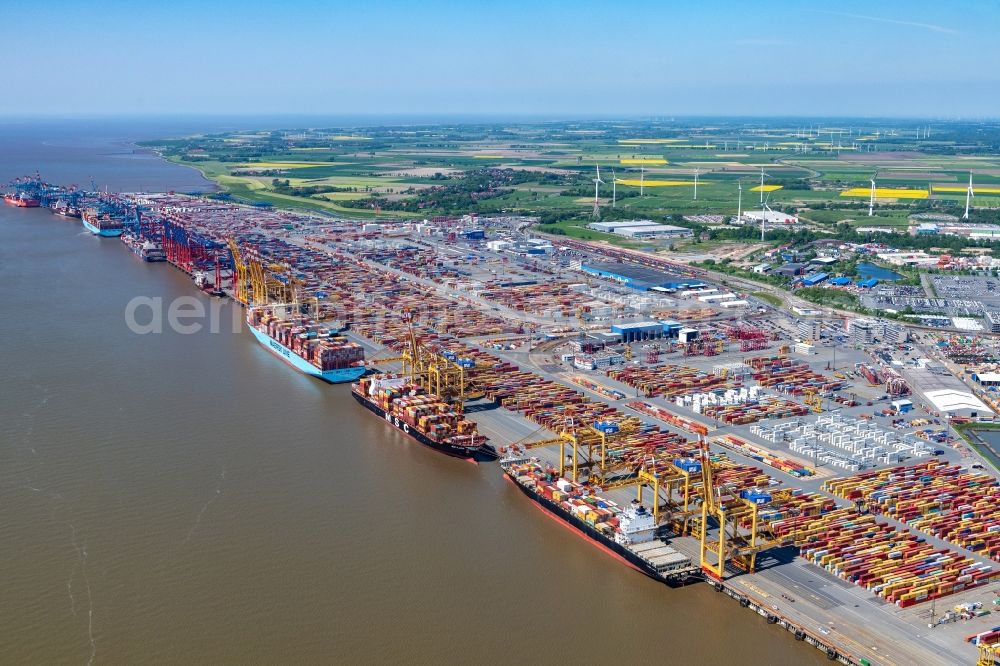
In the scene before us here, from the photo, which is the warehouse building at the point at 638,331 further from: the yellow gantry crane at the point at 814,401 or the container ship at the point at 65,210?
the container ship at the point at 65,210

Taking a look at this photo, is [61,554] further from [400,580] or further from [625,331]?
[625,331]

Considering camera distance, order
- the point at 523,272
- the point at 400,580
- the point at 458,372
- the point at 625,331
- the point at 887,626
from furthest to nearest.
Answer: the point at 523,272 → the point at 625,331 → the point at 458,372 → the point at 400,580 → the point at 887,626

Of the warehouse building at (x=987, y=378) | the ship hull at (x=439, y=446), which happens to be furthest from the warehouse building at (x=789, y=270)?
the ship hull at (x=439, y=446)

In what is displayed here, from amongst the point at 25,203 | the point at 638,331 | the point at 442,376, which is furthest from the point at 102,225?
the point at 442,376

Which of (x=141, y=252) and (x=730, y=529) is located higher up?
(x=141, y=252)

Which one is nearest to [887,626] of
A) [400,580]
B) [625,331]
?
[400,580]

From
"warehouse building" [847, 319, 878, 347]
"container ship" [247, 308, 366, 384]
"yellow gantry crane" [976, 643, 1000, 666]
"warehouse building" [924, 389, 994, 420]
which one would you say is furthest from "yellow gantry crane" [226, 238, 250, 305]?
"yellow gantry crane" [976, 643, 1000, 666]

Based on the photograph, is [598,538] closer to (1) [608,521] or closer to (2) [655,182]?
(1) [608,521]
